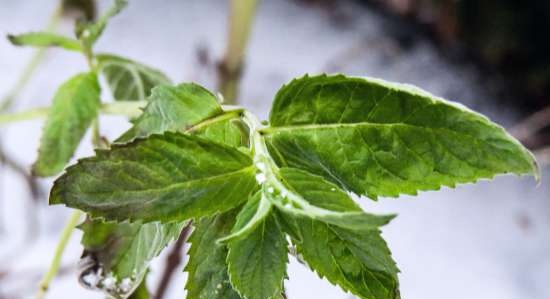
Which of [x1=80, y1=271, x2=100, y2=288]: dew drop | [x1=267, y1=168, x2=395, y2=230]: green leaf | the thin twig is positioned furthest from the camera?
the thin twig

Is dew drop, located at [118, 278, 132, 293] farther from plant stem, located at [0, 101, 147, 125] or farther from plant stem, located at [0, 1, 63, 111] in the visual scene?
plant stem, located at [0, 1, 63, 111]

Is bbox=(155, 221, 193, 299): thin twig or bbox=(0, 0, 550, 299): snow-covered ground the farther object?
bbox=(0, 0, 550, 299): snow-covered ground

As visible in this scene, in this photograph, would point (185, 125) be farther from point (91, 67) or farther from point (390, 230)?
point (390, 230)

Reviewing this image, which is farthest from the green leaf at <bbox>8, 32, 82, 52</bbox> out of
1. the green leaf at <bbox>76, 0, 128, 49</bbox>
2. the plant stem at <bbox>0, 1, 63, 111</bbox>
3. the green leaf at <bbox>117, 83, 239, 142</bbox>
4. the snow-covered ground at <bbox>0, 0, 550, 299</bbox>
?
the snow-covered ground at <bbox>0, 0, 550, 299</bbox>

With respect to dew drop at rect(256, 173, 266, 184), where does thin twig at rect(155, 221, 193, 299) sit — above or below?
below

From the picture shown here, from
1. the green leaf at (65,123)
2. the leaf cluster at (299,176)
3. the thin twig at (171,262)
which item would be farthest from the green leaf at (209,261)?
the thin twig at (171,262)

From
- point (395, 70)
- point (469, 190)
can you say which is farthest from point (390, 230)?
point (395, 70)

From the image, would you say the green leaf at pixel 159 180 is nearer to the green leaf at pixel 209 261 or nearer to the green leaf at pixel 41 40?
the green leaf at pixel 209 261
